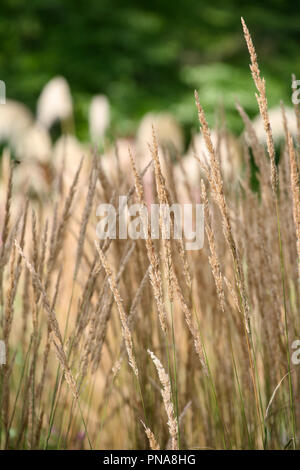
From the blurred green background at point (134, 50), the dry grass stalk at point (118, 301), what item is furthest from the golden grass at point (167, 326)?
the blurred green background at point (134, 50)

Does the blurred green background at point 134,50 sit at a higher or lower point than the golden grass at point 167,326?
higher

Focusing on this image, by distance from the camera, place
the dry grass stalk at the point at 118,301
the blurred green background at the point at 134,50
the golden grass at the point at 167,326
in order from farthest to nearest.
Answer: the blurred green background at the point at 134,50, the golden grass at the point at 167,326, the dry grass stalk at the point at 118,301

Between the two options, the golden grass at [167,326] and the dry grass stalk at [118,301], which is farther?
the golden grass at [167,326]

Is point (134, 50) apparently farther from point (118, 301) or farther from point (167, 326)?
point (118, 301)

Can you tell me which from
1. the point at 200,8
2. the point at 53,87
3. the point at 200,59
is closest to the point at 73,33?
the point at 200,8

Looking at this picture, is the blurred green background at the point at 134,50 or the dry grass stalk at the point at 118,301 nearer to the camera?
the dry grass stalk at the point at 118,301

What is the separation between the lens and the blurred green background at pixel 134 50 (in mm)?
8922

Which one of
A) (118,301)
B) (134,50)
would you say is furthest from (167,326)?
(134,50)

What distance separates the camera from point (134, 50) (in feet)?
31.7

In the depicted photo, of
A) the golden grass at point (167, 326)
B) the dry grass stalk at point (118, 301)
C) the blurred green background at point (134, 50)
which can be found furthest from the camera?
the blurred green background at point (134, 50)

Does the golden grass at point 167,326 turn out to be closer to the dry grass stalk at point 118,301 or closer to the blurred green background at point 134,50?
the dry grass stalk at point 118,301

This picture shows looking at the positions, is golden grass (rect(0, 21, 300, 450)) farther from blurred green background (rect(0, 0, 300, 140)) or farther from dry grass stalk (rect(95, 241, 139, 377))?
blurred green background (rect(0, 0, 300, 140))

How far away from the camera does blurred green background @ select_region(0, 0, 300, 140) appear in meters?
8.92

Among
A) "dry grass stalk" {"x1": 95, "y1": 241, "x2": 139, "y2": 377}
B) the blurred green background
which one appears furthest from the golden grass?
the blurred green background
